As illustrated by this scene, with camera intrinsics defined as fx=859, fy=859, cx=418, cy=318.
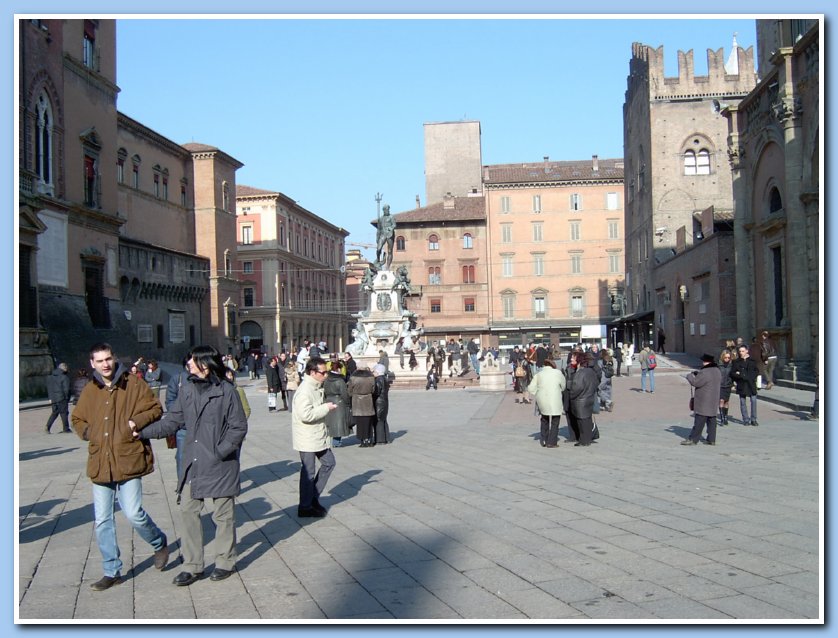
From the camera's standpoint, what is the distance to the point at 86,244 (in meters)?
39.2

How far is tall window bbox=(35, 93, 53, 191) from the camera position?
1341 inches

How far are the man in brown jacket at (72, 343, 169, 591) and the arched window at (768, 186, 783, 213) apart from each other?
25870 mm

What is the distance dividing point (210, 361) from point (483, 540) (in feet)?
8.63

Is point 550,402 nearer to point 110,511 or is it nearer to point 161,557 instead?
point 161,557

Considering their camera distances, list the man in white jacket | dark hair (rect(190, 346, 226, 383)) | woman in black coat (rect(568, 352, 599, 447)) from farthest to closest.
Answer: woman in black coat (rect(568, 352, 599, 447)) < the man in white jacket < dark hair (rect(190, 346, 226, 383))

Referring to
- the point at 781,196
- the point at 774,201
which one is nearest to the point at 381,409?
the point at 781,196

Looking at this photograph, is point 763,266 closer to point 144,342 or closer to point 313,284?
point 144,342

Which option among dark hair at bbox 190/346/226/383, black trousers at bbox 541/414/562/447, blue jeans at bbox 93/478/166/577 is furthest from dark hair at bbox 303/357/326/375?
black trousers at bbox 541/414/562/447

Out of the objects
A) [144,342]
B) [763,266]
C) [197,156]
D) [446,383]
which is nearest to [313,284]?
[197,156]

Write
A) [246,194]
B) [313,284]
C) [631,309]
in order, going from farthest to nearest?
[313,284] < [246,194] < [631,309]

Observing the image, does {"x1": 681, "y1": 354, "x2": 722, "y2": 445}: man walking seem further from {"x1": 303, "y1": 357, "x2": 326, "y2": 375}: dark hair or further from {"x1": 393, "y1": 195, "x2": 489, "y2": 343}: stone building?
{"x1": 393, "y1": 195, "x2": 489, "y2": 343}: stone building

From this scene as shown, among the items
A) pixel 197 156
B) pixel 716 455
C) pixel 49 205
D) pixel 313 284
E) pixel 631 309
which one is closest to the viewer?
pixel 716 455

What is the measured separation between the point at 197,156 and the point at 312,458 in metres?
56.8

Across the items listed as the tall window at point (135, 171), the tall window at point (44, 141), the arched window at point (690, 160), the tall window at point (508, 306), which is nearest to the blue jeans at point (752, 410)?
the tall window at point (44, 141)
